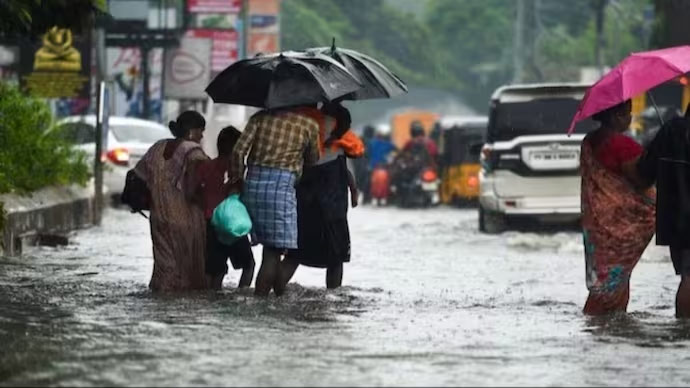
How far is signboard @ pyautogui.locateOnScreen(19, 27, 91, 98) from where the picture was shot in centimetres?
3459

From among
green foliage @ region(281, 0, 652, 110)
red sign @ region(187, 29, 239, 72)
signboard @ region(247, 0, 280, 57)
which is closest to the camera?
red sign @ region(187, 29, 239, 72)

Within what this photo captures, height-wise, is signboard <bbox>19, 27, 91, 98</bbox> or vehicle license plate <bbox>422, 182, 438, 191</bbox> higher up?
signboard <bbox>19, 27, 91, 98</bbox>

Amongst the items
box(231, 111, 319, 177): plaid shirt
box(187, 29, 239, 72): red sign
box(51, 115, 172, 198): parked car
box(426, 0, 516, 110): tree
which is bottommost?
box(426, 0, 516, 110): tree

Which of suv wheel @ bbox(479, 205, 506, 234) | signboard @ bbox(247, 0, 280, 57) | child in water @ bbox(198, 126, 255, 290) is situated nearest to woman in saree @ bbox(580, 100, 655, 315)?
child in water @ bbox(198, 126, 255, 290)

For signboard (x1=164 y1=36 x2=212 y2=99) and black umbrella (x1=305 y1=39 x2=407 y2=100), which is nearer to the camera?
black umbrella (x1=305 y1=39 x2=407 y2=100)

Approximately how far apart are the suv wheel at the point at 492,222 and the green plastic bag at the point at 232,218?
11.8m

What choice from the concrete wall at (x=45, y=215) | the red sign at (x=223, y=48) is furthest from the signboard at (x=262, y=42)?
the concrete wall at (x=45, y=215)

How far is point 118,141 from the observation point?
3073 centimetres

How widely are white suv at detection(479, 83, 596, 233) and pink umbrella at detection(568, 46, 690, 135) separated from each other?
10.4m

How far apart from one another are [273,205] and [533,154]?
1062cm

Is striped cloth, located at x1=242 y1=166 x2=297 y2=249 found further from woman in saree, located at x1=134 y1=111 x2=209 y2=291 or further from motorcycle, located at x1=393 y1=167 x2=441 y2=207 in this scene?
motorcycle, located at x1=393 y1=167 x2=441 y2=207

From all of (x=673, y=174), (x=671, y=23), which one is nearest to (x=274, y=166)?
(x=673, y=174)

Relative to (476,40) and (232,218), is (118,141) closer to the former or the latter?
(232,218)

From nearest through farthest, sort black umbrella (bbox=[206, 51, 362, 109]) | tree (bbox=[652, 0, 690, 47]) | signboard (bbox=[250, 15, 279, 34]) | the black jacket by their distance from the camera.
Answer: the black jacket < black umbrella (bbox=[206, 51, 362, 109]) < tree (bbox=[652, 0, 690, 47]) < signboard (bbox=[250, 15, 279, 34])
